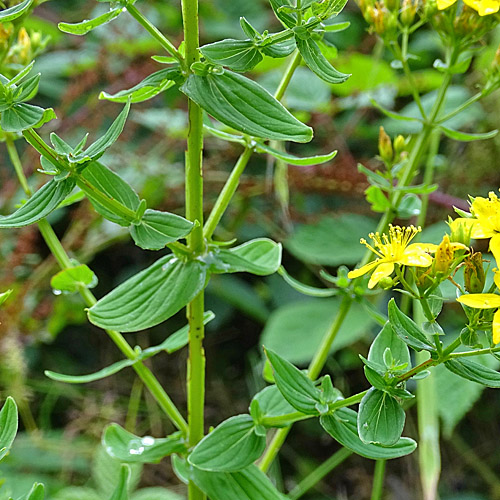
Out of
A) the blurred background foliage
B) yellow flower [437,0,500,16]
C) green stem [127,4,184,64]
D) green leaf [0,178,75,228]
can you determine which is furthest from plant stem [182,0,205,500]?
the blurred background foliage

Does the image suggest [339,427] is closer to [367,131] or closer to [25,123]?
[25,123]

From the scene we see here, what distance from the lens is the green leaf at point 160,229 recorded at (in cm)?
52

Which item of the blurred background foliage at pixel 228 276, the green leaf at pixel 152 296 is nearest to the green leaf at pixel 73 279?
the green leaf at pixel 152 296

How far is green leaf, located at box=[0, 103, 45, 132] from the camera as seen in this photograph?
0.47 metres

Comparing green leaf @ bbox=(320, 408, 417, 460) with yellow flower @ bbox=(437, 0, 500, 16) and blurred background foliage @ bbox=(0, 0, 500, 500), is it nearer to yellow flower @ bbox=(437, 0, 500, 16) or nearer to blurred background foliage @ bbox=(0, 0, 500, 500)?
yellow flower @ bbox=(437, 0, 500, 16)

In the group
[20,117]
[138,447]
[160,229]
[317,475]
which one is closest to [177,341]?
[138,447]

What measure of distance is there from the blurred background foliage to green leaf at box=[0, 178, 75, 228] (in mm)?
687

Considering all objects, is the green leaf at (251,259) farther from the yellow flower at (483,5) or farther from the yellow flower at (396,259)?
the yellow flower at (483,5)

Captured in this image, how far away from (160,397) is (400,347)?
0.86 ft

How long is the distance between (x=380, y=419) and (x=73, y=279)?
0.37 m

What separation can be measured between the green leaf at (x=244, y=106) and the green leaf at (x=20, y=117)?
0.12m

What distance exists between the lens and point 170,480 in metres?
1.40

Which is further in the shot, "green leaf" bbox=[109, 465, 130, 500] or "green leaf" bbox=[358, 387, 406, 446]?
"green leaf" bbox=[109, 465, 130, 500]

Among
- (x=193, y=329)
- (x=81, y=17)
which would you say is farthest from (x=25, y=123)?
(x=81, y=17)
